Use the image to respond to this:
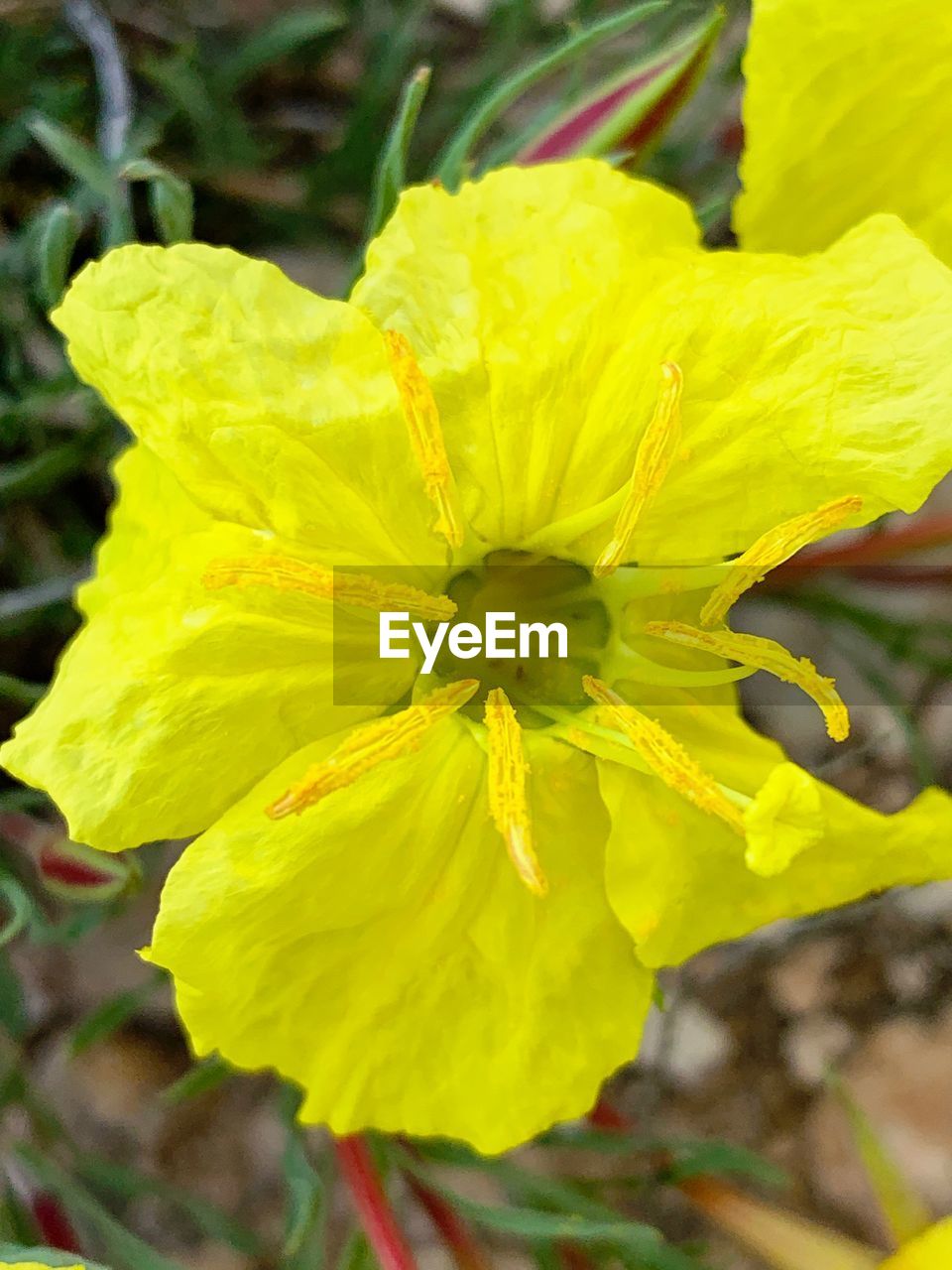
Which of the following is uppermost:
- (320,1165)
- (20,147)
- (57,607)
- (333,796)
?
(20,147)

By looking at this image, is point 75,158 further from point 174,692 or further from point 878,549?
point 878,549

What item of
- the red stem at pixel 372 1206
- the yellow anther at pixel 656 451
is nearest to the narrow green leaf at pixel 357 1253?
the red stem at pixel 372 1206

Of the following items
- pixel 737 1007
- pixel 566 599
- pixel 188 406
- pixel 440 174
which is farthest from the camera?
pixel 737 1007

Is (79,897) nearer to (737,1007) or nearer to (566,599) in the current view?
(566,599)

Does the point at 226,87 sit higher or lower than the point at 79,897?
higher

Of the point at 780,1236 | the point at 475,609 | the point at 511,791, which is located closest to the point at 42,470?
the point at 475,609

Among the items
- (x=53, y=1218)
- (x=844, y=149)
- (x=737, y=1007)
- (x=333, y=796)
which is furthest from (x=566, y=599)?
(x=737, y=1007)

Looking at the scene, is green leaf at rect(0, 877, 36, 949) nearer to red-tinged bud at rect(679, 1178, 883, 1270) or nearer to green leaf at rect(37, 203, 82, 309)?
green leaf at rect(37, 203, 82, 309)
